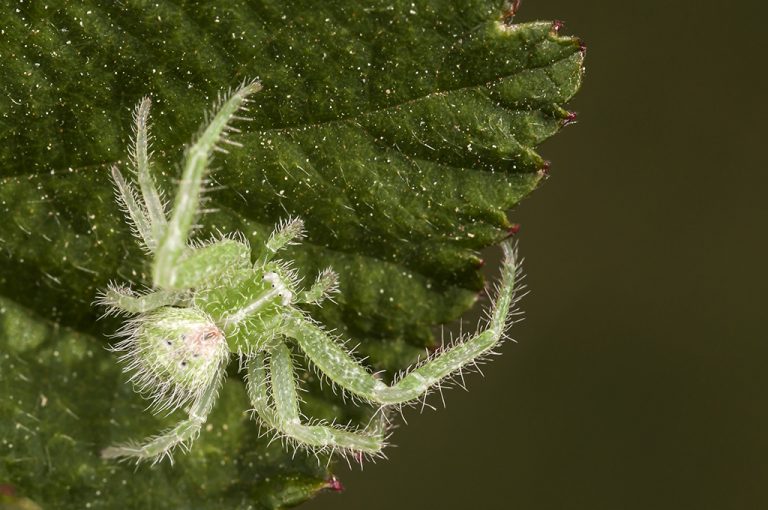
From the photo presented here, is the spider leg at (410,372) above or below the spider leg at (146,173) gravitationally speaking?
below

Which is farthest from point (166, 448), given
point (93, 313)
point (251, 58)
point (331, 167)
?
point (251, 58)

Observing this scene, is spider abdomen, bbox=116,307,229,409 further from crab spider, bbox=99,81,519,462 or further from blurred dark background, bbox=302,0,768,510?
blurred dark background, bbox=302,0,768,510

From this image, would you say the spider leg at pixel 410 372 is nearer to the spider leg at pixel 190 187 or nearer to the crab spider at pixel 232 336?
the crab spider at pixel 232 336

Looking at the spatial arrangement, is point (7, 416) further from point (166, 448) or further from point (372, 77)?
point (372, 77)

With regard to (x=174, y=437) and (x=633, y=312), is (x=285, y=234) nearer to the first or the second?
(x=174, y=437)

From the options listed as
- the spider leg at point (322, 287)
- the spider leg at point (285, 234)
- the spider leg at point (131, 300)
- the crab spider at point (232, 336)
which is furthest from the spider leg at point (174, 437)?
the spider leg at point (285, 234)

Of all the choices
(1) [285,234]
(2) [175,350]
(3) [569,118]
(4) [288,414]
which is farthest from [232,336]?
(3) [569,118]
